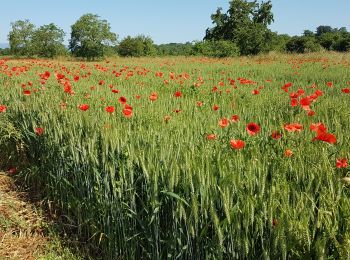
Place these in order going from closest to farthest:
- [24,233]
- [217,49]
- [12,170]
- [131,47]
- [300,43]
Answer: [24,233] < [12,170] < [217,49] < [131,47] < [300,43]

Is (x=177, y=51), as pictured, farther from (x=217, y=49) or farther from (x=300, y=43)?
(x=217, y=49)

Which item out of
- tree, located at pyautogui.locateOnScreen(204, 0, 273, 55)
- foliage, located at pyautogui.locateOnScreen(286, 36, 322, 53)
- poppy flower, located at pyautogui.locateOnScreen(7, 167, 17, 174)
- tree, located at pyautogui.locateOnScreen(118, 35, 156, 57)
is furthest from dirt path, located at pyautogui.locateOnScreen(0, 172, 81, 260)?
foliage, located at pyautogui.locateOnScreen(286, 36, 322, 53)

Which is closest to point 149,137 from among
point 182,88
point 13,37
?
point 182,88

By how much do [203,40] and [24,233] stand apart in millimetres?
32258

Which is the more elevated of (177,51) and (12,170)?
(177,51)

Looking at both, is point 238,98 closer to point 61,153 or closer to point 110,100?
point 110,100

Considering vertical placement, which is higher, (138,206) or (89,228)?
(138,206)

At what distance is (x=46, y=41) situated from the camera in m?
39.2

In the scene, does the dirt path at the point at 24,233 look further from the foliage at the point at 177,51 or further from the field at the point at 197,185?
the foliage at the point at 177,51

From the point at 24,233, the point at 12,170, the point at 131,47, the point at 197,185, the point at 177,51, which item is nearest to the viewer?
the point at 197,185

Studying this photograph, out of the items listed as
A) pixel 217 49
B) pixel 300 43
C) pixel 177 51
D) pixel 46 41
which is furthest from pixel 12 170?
pixel 177 51

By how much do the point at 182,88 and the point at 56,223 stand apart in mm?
4145

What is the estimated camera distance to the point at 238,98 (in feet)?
17.7

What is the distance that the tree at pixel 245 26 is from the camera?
3794 centimetres
